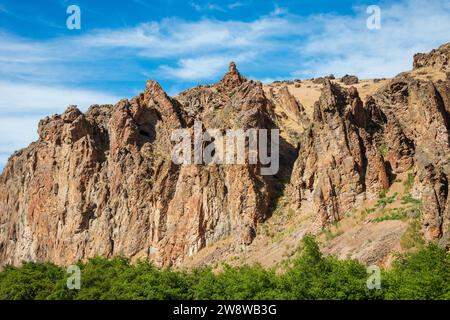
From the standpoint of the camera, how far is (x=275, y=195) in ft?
277

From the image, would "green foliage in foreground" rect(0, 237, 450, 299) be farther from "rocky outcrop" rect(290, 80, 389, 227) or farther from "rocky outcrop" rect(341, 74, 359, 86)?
"rocky outcrop" rect(341, 74, 359, 86)

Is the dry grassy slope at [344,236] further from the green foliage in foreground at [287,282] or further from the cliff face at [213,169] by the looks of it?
the green foliage in foreground at [287,282]

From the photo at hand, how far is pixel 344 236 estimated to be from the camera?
7025 cm

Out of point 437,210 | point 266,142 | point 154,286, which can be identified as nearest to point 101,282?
point 154,286

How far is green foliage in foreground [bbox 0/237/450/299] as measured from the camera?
172 feet

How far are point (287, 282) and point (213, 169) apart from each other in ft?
96.8

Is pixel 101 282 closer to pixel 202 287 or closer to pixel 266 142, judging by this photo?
pixel 202 287

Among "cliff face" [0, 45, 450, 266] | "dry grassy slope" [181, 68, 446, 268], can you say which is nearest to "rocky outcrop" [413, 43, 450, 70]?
"cliff face" [0, 45, 450, 266]

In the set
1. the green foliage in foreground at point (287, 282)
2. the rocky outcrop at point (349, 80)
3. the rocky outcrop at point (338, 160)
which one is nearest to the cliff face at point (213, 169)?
the rocky outcrop at point (338, 160)

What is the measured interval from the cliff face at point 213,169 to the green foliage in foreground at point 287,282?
722 cm

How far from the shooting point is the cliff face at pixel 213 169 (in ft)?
246

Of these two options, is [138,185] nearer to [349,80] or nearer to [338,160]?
[338,160]
